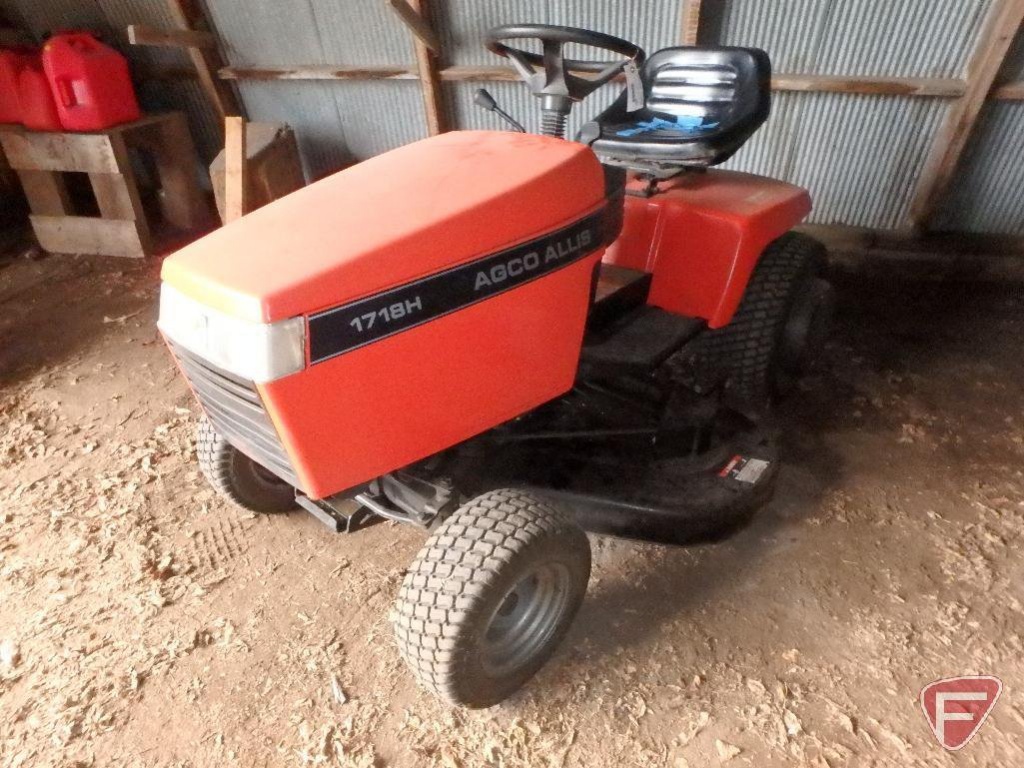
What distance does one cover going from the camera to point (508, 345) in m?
1.40

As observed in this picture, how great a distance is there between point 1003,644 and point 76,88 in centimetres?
438

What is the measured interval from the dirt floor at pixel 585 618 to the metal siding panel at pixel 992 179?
3.49 ft

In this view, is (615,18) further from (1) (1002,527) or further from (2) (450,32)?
(1) (1002,527)

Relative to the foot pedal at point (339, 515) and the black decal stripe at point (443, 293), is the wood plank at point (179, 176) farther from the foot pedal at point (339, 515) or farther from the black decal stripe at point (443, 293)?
the black decal stripe at point (443, 293)

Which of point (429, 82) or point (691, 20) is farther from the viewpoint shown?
point (429, 82)

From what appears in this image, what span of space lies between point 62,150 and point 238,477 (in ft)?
9.07

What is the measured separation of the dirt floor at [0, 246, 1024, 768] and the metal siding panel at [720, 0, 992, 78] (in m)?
1.34

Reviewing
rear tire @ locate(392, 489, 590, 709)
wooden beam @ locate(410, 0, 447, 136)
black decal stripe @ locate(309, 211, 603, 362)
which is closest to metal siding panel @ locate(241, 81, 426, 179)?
wooden beam @ locate(410, 0, 447, 136)

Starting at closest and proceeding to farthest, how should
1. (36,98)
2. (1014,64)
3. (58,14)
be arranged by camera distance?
(1014,64), (36,98), (58,14)

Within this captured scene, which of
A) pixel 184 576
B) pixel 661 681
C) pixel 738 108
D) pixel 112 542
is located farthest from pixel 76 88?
pixel 661 681

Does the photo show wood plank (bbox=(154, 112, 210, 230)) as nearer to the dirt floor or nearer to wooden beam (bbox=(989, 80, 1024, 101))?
the dirt floor

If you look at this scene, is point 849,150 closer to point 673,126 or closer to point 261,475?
point 673,126

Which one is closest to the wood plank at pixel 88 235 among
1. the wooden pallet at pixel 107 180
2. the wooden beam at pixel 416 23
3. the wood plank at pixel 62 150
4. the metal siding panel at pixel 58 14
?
the wooden pallet at pixel 107 180

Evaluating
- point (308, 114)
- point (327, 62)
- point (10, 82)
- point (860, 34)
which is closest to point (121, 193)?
point (10, 82)
